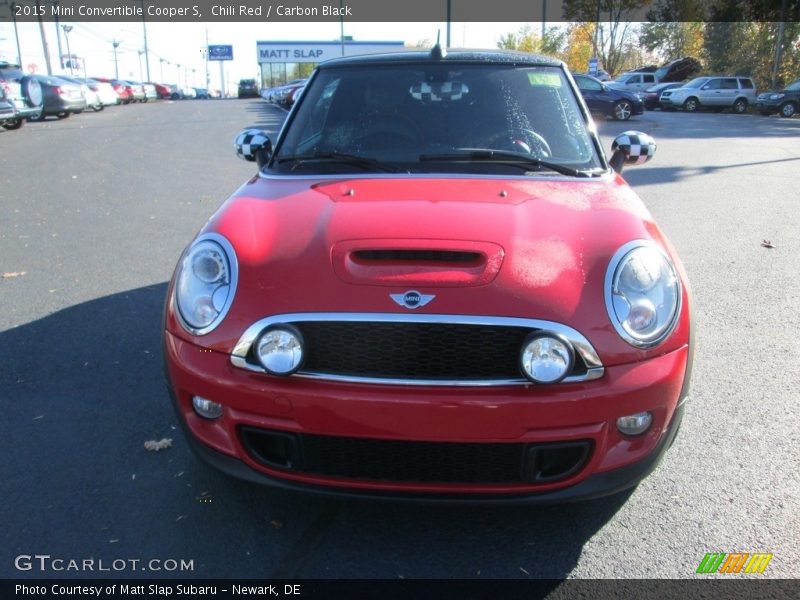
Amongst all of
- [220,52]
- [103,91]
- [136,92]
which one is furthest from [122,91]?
[220,52]

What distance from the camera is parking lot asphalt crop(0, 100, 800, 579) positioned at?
7.66ft

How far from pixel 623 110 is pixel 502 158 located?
2206 centimetres

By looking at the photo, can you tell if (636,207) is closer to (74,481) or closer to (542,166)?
(542,166)

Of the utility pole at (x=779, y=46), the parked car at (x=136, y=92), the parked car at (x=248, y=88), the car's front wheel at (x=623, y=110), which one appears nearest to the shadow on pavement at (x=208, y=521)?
the car's front wheel at (x=623, y=110)

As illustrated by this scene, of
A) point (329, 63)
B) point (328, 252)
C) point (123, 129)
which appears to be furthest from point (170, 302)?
point (123, 129)

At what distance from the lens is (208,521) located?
251 cm

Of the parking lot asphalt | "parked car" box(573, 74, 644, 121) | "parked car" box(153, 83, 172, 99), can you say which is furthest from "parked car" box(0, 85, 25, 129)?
"parked car" box(153, 83, 172, 99)

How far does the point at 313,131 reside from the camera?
3535 mm

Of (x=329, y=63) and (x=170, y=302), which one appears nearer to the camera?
(x=170, y=302)

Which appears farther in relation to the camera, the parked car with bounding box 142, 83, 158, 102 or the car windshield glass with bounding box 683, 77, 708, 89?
the parked car with bounding box 142, 83, 158, 102

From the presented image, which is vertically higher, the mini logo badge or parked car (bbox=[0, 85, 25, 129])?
the mini logo badge

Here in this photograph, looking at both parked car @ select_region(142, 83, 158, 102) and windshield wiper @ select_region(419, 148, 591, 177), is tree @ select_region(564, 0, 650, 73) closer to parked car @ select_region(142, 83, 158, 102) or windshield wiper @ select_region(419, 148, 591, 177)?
parked car @ select_region(142, 83, 158, 102)

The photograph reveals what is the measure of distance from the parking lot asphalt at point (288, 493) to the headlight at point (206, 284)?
78 centimetres

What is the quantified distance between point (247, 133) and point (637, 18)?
2376 inches
